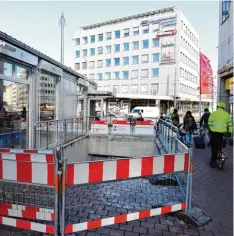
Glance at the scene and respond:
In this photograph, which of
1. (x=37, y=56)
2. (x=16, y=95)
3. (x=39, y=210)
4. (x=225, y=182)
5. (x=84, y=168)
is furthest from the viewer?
(x=37, y=56)

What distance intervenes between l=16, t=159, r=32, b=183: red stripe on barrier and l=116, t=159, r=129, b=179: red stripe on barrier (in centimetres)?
115

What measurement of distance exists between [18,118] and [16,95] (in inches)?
30.5

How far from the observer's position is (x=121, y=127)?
50.1 ft

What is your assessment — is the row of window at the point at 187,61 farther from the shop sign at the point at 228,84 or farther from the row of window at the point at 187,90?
the shop sign at the point at 228,84

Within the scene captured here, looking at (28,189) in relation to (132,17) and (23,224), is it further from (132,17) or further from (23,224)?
(132,17)

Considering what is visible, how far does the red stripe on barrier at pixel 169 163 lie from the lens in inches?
145

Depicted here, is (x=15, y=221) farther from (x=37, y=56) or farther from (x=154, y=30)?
(x=154, y=30)

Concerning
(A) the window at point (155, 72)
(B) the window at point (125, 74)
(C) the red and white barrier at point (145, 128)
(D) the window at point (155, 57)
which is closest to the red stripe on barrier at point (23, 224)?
(C) the red and white barrier at point (145, 128)

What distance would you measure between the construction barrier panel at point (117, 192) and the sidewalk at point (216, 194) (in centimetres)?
48

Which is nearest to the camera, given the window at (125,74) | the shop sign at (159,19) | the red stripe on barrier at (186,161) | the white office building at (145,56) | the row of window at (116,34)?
the red stripe on barrier at (186,161)

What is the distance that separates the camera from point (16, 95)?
797 cm

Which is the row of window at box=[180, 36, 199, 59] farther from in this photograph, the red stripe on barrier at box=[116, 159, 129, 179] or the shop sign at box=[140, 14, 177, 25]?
the red stripe on barrier at box=[116, 159, 129, 179]

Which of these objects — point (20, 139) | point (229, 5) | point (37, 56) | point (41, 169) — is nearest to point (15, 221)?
point (41, 169)

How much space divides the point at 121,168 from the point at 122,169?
21 millimetres
